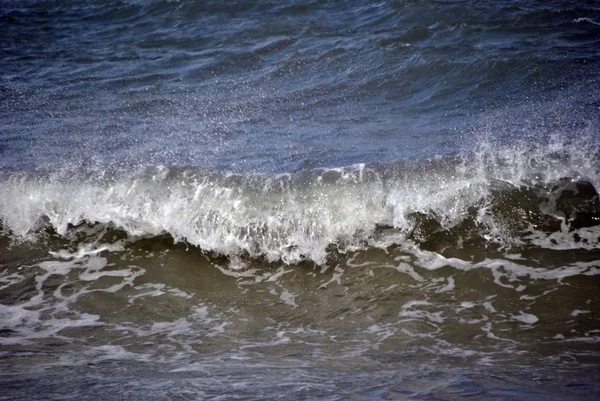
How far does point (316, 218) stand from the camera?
6.06 metres

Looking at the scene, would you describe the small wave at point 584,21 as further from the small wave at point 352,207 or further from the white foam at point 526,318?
the white foam at point 526,318

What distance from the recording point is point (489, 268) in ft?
18.0

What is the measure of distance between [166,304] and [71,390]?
1.83 m

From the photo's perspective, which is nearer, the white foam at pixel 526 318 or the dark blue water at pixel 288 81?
the white foam at pixel 526 318

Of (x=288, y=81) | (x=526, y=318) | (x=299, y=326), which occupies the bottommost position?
(x=526, y=318)

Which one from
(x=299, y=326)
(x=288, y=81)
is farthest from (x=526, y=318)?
(x=288, y=81)

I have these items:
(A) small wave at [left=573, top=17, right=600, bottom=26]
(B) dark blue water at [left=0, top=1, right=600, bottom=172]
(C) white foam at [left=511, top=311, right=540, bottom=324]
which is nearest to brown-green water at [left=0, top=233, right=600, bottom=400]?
(C) white foam at [left=511, top=311, right=540, bottom=324]

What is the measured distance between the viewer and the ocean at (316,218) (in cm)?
410

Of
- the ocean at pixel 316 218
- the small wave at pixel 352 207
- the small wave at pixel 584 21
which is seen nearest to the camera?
the ocean at pixel 316 218

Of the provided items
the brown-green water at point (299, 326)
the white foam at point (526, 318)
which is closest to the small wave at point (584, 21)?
the brown-green water at point (299, 326)

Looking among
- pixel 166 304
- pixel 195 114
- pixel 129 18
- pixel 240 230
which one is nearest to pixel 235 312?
pixel 166 304

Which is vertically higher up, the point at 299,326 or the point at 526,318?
the point at 299,326

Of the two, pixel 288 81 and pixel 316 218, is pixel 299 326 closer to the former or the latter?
pixel 316 218

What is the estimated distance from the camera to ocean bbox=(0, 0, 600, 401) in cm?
410
